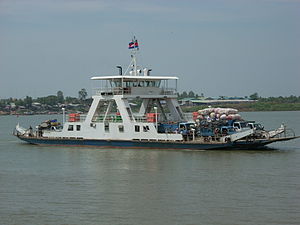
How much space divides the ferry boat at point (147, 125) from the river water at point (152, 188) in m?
0.87

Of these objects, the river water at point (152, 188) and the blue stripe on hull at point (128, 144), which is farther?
the blue stripe on hull at point (128, 144)

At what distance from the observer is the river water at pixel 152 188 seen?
20828 millimetres

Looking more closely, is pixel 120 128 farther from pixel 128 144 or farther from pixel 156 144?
pixel 156 144

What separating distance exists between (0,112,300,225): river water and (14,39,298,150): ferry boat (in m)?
0.87

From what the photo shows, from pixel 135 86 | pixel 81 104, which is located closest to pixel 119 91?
pixel 135 86

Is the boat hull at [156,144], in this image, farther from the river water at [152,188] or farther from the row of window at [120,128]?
the row of window at [120,128]

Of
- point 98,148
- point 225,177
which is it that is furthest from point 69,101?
point 225,177

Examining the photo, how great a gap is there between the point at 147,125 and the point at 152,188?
495 inches

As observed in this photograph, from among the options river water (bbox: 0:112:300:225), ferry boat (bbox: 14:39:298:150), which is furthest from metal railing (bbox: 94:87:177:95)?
river water (bbox: 0:112:300:225)

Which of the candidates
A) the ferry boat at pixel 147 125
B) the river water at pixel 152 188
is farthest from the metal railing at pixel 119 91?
the river water at pixel 152 188

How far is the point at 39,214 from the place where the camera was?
2150cm

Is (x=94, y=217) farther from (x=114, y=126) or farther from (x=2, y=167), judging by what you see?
(x=114, y=126)

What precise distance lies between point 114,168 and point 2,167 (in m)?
6.60

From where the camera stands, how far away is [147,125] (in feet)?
124
